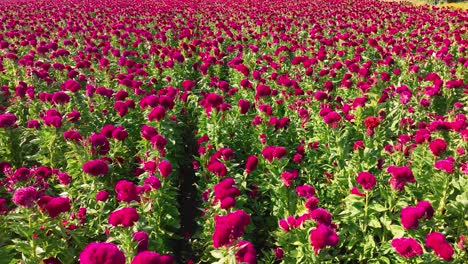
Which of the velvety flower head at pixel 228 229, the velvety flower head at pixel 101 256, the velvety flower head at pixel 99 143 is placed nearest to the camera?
the velvety flower head at pixel 101 256

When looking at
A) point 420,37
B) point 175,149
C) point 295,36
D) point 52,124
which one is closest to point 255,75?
point 175,149

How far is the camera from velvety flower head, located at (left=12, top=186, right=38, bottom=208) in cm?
329

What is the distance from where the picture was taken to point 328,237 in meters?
2.87

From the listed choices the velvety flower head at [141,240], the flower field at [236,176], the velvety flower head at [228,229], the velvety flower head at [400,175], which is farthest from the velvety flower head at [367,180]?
the velvety flower head at [141,240]

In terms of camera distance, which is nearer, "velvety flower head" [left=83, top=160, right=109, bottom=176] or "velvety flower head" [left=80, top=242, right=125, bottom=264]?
"velvety flower head" [left=80, top=242, right=125, bottom=264]

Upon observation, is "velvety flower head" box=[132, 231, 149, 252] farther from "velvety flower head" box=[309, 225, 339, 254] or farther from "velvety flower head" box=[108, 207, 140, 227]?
"velvety flower head" box=[309, 225, 339, 254]

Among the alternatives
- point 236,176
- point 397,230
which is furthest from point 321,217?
point 236,176

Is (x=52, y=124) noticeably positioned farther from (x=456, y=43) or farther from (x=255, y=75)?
(x=456, y=43)

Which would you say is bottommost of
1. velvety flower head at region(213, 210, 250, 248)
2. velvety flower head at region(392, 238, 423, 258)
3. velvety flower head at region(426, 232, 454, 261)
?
velvety flower head at region(392, 238, 423, 258)

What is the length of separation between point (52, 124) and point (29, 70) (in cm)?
393

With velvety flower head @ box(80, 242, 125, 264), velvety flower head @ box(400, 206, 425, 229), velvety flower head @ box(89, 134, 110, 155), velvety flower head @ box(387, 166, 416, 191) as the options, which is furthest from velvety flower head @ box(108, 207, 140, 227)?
velvety flower head @ box(387, 166, 416, 191)

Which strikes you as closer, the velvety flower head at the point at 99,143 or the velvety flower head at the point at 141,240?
the velvety flower head at the point at 141,240

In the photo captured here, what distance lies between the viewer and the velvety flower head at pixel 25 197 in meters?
3.29

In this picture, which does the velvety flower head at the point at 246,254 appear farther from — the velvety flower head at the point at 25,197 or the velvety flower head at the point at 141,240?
the velvety flower head at the point at 25,197
